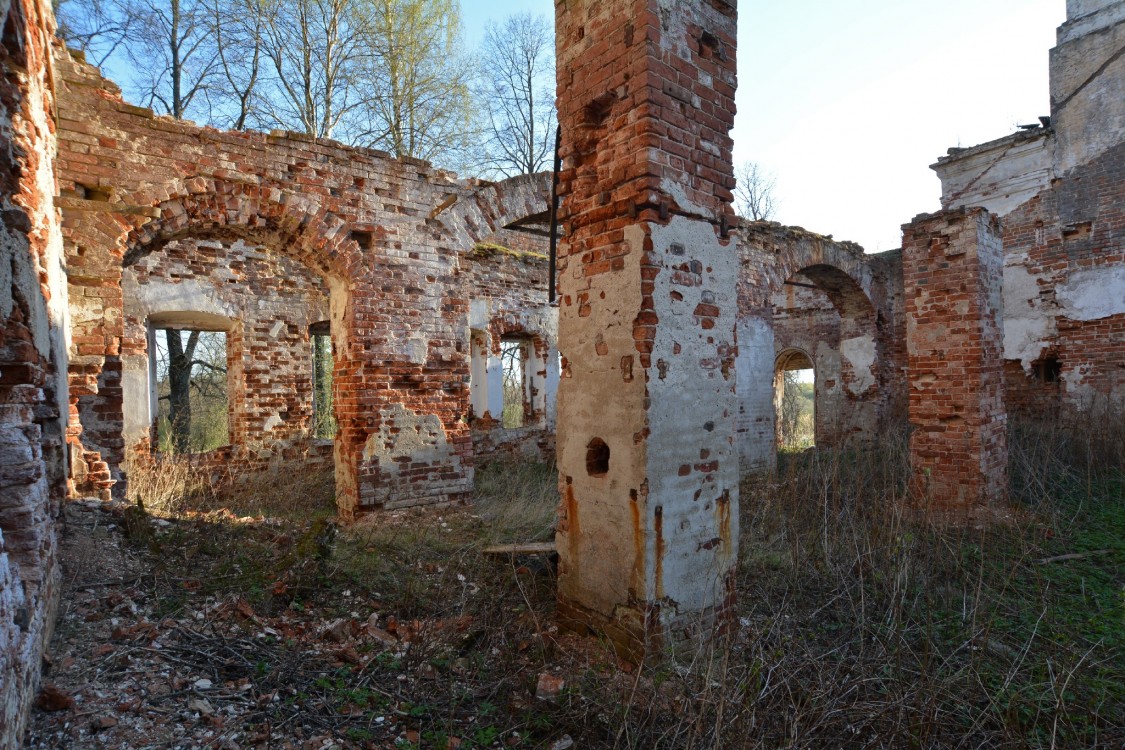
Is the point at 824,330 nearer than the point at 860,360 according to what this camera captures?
No

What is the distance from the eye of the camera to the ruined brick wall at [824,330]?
993 cm

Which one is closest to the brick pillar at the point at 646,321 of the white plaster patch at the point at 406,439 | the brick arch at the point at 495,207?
the white plaster patch at the point at 406,439

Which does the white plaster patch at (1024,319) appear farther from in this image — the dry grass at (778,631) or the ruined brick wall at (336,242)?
the ruined brick wall at (336,242)

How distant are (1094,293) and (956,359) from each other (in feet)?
19.6

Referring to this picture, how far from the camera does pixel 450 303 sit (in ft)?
24.5

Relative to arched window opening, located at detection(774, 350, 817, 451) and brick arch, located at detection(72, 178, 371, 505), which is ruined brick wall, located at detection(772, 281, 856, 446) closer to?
arched window opening, located at detection(774, 350, 817, 451)

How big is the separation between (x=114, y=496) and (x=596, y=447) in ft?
16.4

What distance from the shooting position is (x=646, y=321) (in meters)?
3.16

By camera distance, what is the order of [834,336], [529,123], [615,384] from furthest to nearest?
[529,123] < [834,336] < [615,384]

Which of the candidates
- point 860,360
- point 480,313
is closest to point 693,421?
point 480,313

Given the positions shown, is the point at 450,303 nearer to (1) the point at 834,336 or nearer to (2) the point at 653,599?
(2) the point at 653,599

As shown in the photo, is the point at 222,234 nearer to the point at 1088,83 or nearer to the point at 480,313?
the point at 480,313

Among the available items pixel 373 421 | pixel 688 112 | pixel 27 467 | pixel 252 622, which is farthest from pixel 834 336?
pixel 27 467

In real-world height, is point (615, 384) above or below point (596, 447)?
above
